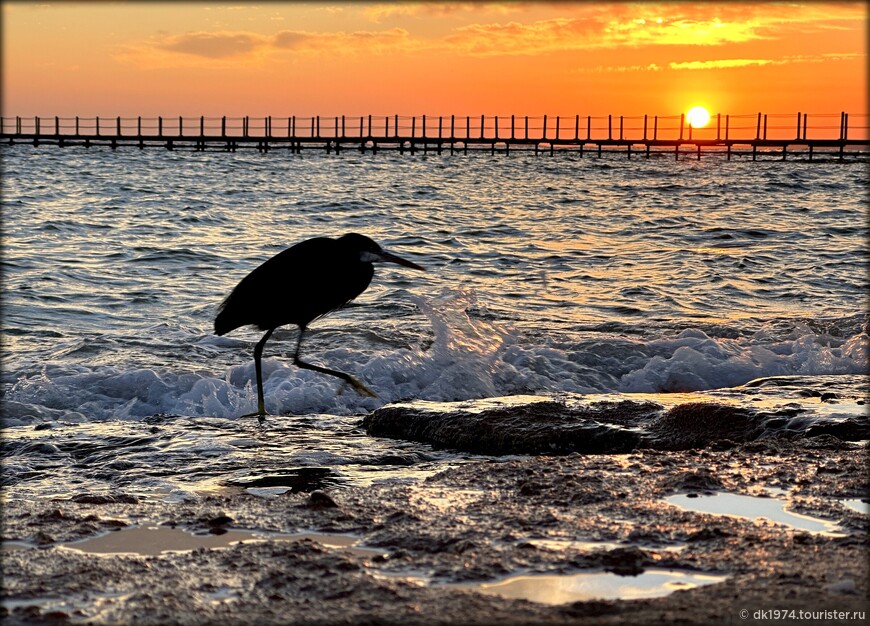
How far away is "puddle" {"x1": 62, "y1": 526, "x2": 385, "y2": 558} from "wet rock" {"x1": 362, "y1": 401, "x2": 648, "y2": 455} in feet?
5.95

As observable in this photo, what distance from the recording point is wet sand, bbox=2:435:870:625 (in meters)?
2.75

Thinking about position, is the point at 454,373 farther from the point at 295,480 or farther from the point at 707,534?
the point at 707,534

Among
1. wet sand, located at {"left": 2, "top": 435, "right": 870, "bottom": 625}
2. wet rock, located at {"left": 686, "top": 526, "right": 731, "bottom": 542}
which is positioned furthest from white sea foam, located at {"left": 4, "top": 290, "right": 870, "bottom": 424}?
wet rock, located at {"left": 686, "top": 526, "right": 731, "bottom": 542}

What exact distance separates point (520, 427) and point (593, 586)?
7.85 ft

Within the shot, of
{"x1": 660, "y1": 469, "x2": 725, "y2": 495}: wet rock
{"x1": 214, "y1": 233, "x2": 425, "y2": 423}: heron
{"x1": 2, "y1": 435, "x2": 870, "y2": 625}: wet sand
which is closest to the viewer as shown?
{"x1": 2, "y1": 435, "x2": 870, "y2": 625}: wet sand

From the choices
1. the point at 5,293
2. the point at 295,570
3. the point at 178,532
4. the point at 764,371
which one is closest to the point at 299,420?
the point at 178,532

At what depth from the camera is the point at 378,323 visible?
33.0 ft

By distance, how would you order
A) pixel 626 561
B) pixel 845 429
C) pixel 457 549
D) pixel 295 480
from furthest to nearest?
pixel 845 429, pixel 295 480, pixel 457 549, pixel 626 561

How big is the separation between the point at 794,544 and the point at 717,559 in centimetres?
29

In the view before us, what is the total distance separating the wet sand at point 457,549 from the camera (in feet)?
9.04

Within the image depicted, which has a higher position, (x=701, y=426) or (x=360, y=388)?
(x=701, y=426)

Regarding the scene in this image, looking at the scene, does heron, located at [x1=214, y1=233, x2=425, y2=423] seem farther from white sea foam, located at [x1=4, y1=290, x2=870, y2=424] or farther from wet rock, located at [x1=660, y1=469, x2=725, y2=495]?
wet rock, located at [x1=660, y1=469, x2=725, y2=495]

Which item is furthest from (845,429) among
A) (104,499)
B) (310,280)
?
(104,499)

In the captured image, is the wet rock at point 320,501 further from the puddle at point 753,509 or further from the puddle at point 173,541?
the puddle at point 753,509
